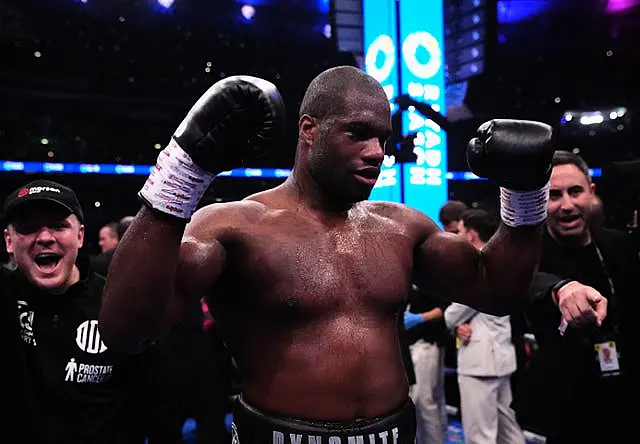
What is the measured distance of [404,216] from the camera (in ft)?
4.93

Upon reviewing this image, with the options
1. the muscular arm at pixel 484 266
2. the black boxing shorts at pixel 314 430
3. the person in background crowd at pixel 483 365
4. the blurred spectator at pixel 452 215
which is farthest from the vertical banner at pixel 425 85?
the black boxing shorts at pixel 314 430

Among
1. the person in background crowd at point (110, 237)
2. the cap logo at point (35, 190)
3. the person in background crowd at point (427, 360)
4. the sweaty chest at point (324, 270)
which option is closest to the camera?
the sweaty chest at point (324, 270)

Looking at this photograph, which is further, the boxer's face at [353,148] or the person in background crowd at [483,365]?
the person in background crowd at [483,365]

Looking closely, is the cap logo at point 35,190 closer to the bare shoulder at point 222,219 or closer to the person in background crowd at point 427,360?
the bare shoulder at point 222,219

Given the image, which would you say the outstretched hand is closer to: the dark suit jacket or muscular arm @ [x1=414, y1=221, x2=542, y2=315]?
muscular arm @ [x1=414, y1=221, x2=542, y2=315]

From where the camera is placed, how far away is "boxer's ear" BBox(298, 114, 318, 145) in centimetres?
137

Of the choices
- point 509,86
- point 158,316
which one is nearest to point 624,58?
point 509,86

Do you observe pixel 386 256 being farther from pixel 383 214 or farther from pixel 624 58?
pixel 624 58

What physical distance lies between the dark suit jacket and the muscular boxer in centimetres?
61

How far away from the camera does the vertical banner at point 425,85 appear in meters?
4.72

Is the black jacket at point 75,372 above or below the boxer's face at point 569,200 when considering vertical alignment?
below

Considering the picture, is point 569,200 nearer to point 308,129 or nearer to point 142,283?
point 308,129

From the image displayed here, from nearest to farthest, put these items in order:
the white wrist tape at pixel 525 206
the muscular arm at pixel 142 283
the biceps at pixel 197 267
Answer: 1. the muscular arm at pixel 142 283
2. the biceps at pixel 197 267
3. the white wrist tape at pixel 525 206

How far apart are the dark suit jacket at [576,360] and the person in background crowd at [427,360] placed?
4.97 ft
